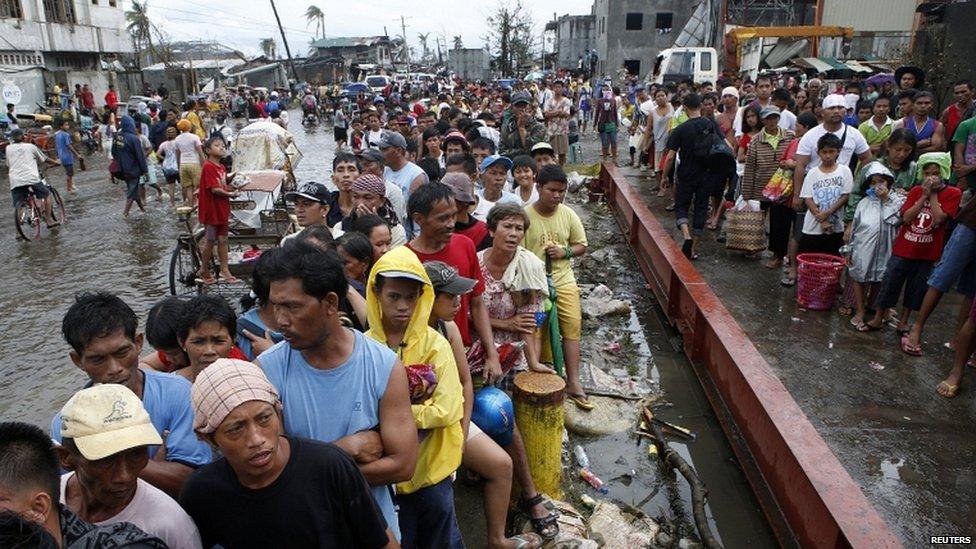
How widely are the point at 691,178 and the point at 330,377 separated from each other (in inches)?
267

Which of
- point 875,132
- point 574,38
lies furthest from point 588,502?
point 574,38

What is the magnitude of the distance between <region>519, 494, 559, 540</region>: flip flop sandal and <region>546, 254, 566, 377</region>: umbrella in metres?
1.28

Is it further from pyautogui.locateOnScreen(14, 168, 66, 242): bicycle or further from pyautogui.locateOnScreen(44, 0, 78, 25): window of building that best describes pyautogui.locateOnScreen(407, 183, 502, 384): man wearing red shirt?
pyautogui.locateOnScreen(44, 0, 78, 25): window of building

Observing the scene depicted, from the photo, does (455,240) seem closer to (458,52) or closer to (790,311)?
(790,311)

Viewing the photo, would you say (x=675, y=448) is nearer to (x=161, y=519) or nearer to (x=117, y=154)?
(x=161, y=519)

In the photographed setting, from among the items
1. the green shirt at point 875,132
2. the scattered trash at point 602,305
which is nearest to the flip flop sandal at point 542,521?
the scattered trash at point 602,305

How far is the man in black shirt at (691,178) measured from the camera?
25.6 feet

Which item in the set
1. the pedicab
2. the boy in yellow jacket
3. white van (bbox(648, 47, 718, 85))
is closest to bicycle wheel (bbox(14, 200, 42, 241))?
the pedicab

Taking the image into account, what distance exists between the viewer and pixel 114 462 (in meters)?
1.77

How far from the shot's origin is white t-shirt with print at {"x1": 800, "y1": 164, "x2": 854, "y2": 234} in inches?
244

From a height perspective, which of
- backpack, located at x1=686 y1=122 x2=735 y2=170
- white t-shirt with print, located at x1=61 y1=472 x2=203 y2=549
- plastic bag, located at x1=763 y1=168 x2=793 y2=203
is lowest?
white t-shirt with print, located at x1=61 y1=472 x2=203 y2=549

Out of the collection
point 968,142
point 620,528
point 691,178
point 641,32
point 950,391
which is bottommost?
point 620,528

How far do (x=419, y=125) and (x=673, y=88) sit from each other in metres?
9.73

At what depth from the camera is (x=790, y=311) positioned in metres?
6.25
